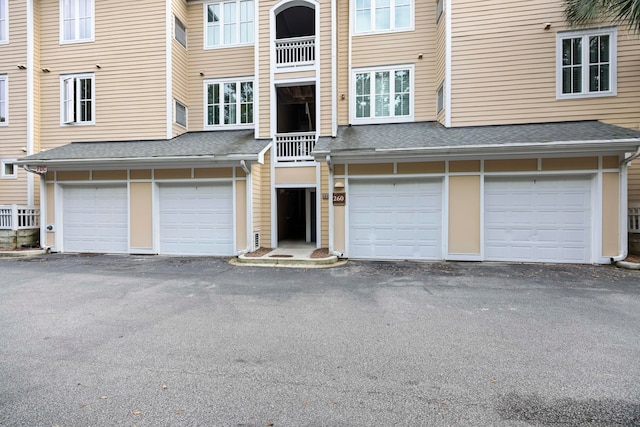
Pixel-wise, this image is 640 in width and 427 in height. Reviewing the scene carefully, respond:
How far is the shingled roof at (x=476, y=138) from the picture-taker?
7.85 m

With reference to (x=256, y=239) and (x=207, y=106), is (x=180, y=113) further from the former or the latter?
(x=256, y=239)

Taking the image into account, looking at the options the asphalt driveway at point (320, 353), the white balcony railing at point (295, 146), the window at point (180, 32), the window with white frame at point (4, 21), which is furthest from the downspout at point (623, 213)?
the window with white frame at point (4, 21)

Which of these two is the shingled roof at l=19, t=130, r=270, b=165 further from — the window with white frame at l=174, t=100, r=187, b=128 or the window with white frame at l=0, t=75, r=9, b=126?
the window with white frame at l=0, t=75, r=9, b=126

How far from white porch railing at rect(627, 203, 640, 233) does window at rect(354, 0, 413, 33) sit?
865 cm

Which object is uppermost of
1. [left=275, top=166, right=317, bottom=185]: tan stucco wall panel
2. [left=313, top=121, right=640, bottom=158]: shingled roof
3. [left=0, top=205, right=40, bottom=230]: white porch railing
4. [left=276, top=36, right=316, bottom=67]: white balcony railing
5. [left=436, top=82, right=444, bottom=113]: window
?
[left=276, top=36, right=316, bottom=67]: white balcony railing

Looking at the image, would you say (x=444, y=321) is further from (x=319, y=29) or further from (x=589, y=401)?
(x=319, y=29)

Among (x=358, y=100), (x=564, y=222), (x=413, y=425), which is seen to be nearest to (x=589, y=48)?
(x=564, y=222)

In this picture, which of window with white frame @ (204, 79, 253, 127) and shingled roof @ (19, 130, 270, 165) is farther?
window with white frame @ (204, 79, 253, 127)

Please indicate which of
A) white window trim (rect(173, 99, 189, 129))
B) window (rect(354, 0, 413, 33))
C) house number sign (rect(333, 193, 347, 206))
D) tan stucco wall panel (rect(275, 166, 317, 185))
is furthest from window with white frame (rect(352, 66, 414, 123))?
white window trim (rect(173, 99, 189, 129))

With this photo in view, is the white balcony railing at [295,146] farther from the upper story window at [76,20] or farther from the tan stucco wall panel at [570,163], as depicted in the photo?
the upper story window at [76,20]

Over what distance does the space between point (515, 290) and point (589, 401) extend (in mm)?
3779

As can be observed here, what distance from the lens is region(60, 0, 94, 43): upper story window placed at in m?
12.0

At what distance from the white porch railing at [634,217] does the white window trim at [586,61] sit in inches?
129

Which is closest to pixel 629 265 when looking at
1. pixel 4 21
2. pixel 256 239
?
pixel 256 239
